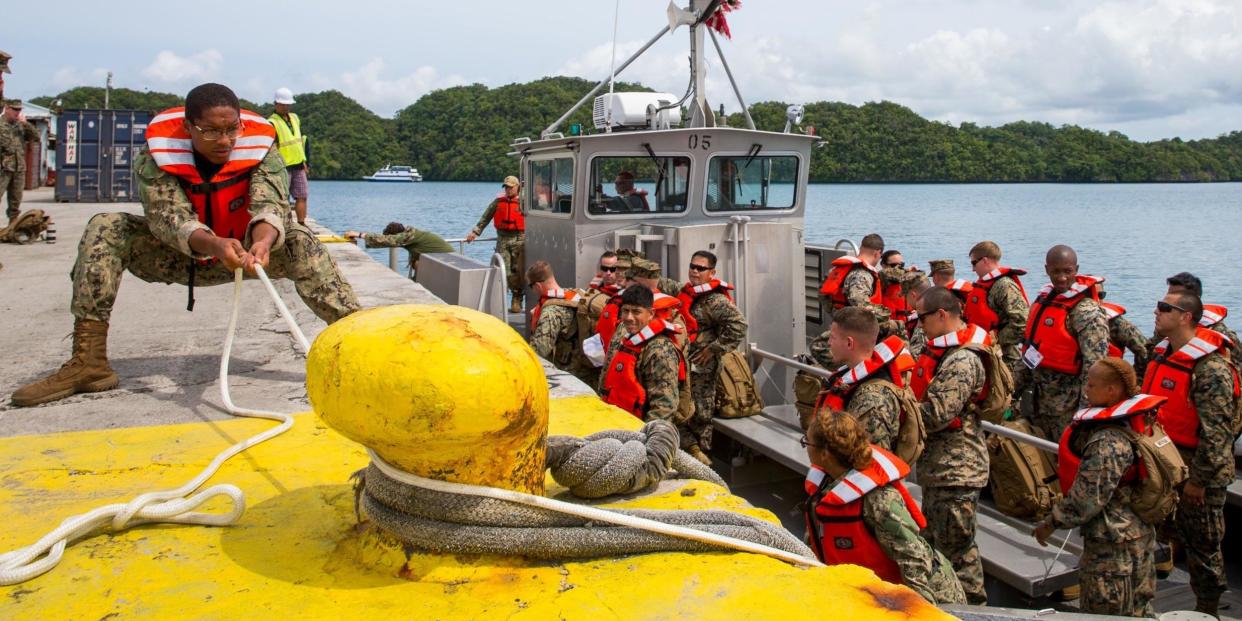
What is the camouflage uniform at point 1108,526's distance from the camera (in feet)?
13.1

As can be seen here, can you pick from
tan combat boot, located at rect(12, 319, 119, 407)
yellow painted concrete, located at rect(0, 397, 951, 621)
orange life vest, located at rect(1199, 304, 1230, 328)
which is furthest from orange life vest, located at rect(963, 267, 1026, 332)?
tan combat boot, located at rect(12, 319, 119, 407)

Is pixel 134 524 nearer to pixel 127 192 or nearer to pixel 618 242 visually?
pixel 618 242

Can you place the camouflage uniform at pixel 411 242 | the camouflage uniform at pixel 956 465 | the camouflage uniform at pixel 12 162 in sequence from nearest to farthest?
the camouflage uniform at pixel 956 465
the camouflage uniform at pixel 411 242
the camouflage uniform at pixel 12 162

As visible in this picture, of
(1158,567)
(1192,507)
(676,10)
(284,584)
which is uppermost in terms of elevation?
(676,10)

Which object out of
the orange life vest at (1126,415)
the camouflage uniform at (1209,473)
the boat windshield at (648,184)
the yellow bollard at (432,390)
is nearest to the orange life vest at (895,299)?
the boat windshield at (648,184)

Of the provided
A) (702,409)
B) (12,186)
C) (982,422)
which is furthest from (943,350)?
(12,186)

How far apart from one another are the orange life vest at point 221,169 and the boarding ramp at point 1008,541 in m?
3.28

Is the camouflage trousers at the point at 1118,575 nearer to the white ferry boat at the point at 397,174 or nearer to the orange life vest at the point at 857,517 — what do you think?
the orange life vest at the point at 857,517

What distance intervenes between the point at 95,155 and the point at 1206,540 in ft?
65.8

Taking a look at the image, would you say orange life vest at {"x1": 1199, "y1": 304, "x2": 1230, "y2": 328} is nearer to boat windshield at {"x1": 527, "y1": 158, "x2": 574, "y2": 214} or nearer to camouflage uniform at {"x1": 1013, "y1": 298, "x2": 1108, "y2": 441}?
camouflage uniform at {"x1": 1013, "y1": 298, "x2": 1108, "y2": 441}

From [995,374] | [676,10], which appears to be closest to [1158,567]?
[995,374]

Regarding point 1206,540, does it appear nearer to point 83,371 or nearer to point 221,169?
point 221,169

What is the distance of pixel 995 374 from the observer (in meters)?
4.67

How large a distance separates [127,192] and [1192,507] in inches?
773
